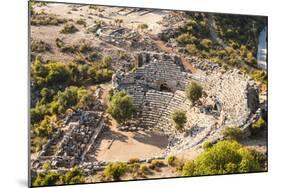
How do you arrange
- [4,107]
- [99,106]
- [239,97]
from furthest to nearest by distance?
[239,97] < [99,106] < [4,107]

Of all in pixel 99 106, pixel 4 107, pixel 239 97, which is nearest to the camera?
pixel 4 107

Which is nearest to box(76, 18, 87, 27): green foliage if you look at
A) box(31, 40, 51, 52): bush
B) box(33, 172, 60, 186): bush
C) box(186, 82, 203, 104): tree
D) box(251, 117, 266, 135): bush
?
box(31, 40, 51, 52): bush

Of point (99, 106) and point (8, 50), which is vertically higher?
point (8, 50)

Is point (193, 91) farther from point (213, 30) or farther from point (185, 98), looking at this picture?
point (213, 30)

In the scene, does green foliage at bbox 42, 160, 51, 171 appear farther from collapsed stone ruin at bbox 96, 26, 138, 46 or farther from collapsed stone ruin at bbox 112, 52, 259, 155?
collapsed stone ruin at bbox 96, 26, 138, 46

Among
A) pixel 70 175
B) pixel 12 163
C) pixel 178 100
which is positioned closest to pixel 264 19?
pixel 178 100

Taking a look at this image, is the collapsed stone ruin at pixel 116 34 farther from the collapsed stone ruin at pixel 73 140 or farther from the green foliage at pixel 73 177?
the green foliage at pixel 73 177

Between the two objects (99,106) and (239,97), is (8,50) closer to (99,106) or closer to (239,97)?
(99,106)

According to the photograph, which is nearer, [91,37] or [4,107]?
[4,107]
